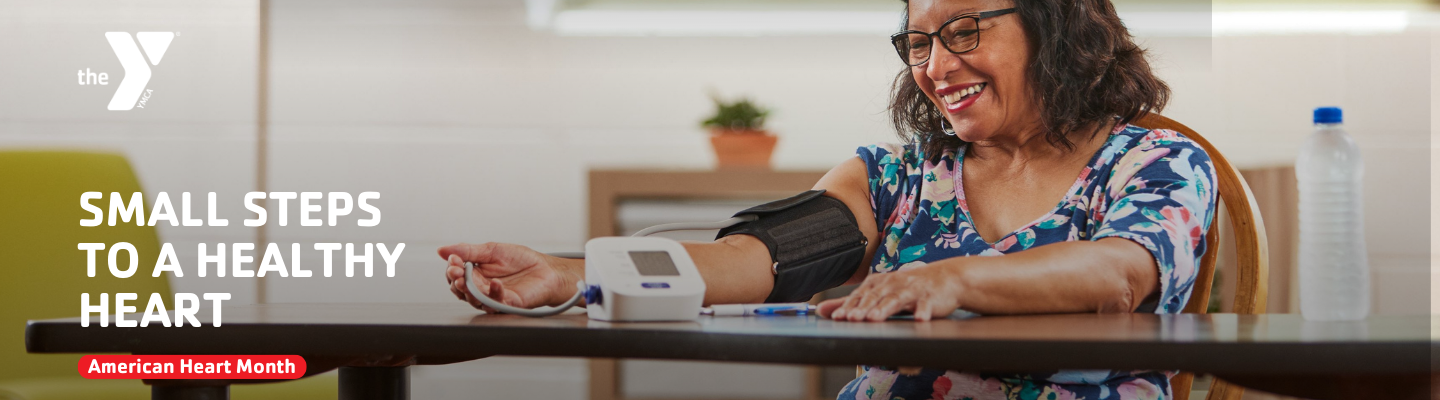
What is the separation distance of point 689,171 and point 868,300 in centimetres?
183

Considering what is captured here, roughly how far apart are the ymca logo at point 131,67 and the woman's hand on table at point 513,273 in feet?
8.12

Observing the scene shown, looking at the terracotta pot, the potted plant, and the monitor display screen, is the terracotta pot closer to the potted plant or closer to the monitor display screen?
the potted plant

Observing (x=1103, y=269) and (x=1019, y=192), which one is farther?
(x=1019, y=192)

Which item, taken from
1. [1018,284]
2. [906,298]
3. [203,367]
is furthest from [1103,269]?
[203,367]

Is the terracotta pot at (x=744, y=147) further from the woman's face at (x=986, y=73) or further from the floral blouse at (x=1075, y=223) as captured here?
the woman's face at (x=986, y=73)

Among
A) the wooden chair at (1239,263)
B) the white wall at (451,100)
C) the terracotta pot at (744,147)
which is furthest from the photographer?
the white wall at (451,100)

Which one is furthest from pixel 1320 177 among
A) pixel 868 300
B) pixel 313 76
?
pixel 313 76

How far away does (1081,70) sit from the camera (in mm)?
1329

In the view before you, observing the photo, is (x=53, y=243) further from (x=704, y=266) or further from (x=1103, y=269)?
(x=1103, y=269)

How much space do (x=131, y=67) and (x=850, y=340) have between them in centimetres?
323

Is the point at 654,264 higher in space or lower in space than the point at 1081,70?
lower

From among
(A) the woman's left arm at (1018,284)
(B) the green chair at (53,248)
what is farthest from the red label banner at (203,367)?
(B) the green chair at (53,248)

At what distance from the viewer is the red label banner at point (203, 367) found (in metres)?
0.90

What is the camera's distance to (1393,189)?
3.03 m
